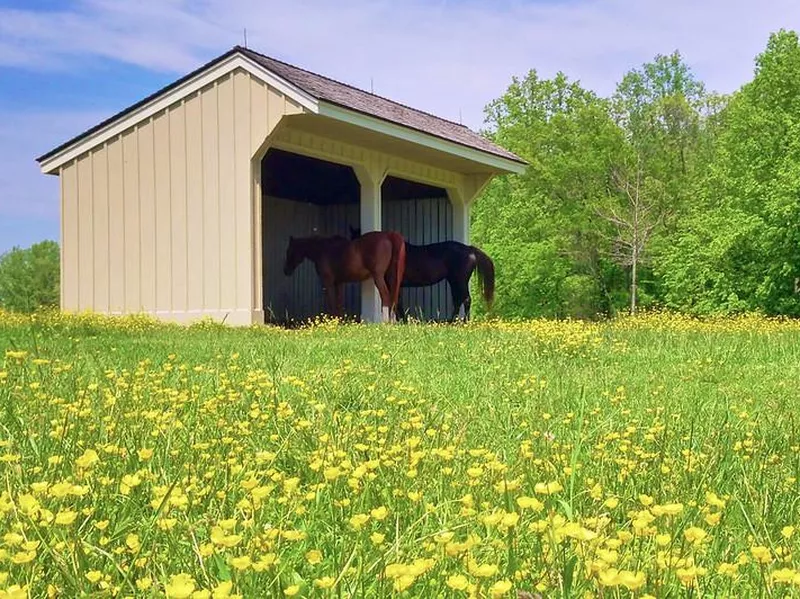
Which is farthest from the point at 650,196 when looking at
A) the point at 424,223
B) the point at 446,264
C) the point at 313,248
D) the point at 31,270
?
the point at 31,270

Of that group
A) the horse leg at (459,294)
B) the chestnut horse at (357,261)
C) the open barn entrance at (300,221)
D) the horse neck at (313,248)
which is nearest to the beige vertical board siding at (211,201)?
the chestnut horse at (357,261)

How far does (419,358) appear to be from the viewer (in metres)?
7.37

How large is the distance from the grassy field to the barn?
7.45m

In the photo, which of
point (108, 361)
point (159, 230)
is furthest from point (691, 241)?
point (108, 361)

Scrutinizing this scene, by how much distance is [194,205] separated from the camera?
565 inches

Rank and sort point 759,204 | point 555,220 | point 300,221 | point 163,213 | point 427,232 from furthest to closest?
point 555,220, point 759,204, point 300,221, point 427,232, point 163,213

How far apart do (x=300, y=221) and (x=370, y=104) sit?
19.2 feet

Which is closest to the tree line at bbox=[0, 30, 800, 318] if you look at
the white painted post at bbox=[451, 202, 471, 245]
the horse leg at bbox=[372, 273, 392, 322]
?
the white painted post at bbox=[451, 202, 471, 245]

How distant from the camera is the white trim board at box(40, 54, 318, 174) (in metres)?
13.2

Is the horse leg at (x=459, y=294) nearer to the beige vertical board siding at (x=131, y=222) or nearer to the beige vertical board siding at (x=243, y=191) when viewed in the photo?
the beige vertical board siding at (x=243, y=191)

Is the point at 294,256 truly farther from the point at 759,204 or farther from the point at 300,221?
the point at 759,204

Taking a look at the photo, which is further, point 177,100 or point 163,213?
point 163,213

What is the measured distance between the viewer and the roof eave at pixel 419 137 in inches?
532

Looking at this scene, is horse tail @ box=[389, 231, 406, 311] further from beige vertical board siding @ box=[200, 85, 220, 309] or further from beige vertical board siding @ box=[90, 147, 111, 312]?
beige vertical board siding @ box=[90, 147, 111, 312]
